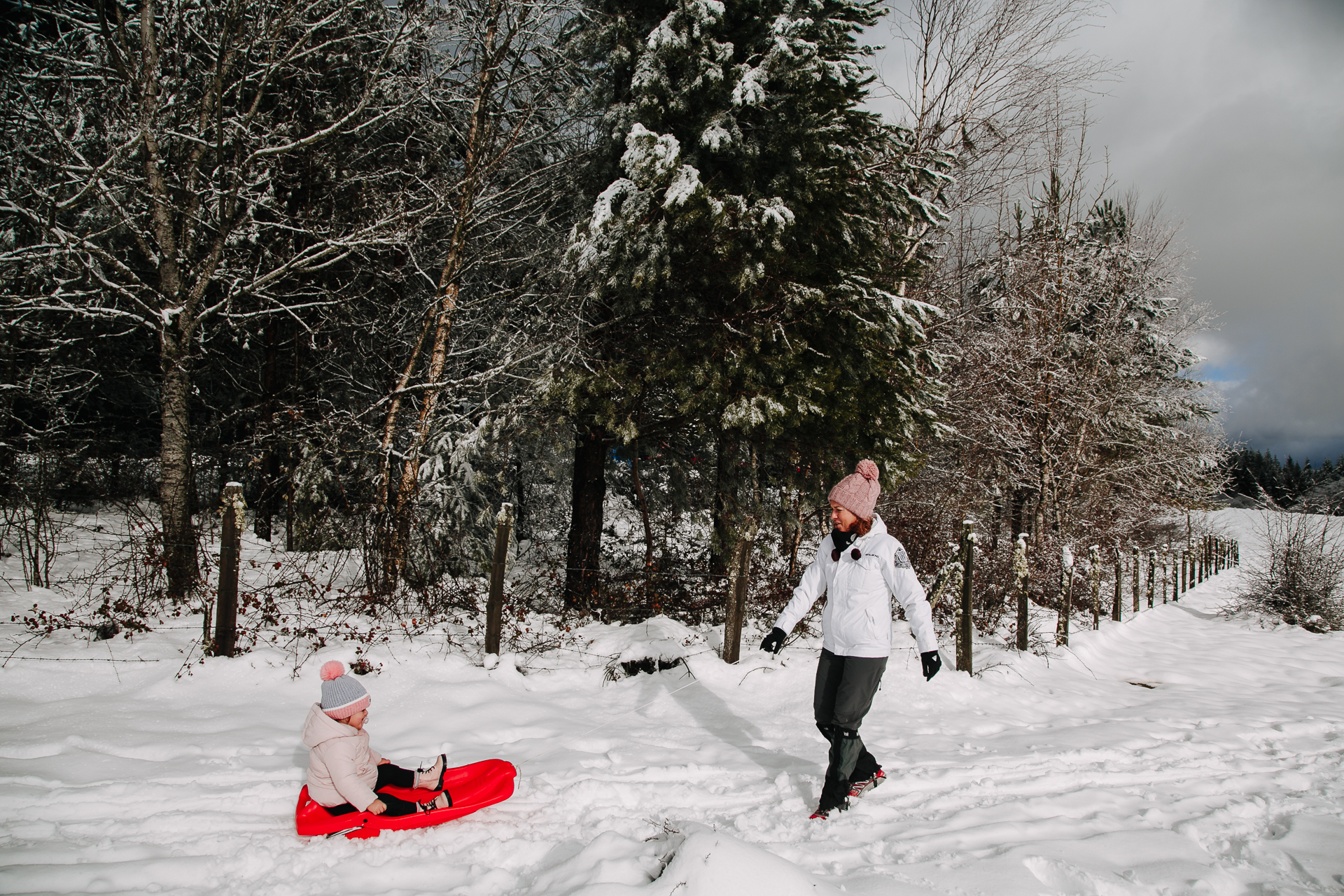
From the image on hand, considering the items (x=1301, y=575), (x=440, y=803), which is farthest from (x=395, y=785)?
(x=1301, y=575)

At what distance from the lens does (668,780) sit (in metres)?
3.86

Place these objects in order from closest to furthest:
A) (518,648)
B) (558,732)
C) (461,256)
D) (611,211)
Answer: (558,732)
(518,648)
(611,211)
(461,256)

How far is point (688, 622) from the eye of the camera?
28.1 feet

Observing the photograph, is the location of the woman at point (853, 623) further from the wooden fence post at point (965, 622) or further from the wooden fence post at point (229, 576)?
the wooden fence post at point (229, 576)

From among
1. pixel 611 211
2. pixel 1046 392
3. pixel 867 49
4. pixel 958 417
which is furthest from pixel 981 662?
pixel 1046 392

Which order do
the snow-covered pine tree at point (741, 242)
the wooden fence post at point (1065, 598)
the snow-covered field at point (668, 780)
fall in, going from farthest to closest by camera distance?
the wooden fence post at point (1065, 598) → the snow-covered pine tree at point (741, 242) → the snow-covered field at point (668, 780)

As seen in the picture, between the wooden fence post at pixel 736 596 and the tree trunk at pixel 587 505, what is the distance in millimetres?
3027

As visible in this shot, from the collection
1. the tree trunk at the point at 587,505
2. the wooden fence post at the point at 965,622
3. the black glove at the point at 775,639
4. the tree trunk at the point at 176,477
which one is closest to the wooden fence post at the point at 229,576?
the tree trunk at the point at 176,477

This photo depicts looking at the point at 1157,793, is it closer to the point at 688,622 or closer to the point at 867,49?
the point at 688,622

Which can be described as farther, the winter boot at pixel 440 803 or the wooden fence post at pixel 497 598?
the wooden fence post at pixel 497 598

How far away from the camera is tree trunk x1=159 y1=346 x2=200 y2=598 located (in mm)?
6594

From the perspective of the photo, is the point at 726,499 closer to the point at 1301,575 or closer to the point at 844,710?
the point at 844,710

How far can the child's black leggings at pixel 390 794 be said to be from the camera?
3.10m

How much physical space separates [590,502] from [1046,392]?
12048 millimetres
